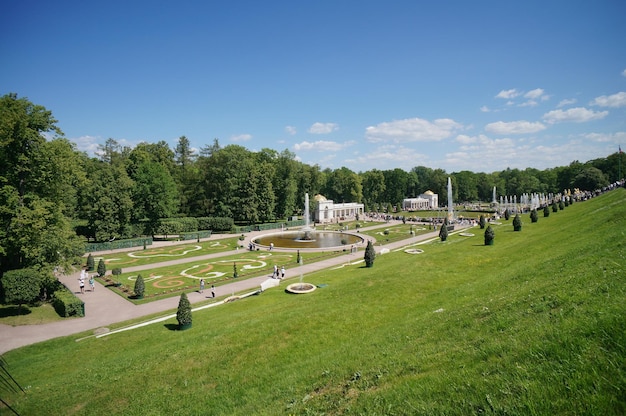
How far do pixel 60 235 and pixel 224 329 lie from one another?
1758 cm

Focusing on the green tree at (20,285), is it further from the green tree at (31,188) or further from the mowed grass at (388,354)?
the mowed grass at (388,354)

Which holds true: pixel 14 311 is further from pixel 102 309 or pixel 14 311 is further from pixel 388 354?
pixel 388 354

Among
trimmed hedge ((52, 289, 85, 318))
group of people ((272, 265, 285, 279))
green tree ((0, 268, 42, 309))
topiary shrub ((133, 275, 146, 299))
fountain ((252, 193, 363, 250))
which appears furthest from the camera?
fountain ((252, 193, 363, 250))

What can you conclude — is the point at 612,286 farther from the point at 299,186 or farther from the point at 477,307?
the point at 299,186

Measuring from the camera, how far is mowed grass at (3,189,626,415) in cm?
554

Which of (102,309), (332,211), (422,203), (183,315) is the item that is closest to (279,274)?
(183,315)

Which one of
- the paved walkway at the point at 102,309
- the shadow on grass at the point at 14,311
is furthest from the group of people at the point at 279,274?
the shadow on grass at the point at 14,311

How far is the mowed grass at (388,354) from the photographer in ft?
18.2

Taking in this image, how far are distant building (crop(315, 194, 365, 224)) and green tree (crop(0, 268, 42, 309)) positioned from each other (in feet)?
204

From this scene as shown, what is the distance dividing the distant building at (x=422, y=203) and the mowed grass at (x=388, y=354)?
3698 inches

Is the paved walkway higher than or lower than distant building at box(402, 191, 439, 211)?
lower

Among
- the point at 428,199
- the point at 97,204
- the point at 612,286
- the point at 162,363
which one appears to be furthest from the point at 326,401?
the point at 428,199

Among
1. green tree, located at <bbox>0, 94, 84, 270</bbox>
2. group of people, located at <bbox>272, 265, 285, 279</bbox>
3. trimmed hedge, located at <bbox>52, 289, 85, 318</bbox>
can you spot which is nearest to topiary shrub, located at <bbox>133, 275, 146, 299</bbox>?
trimmed hedge, located at <bbox>52, 289, 85, 318</bbox>

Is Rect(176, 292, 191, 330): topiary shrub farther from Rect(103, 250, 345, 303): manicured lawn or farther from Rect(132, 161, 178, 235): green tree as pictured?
Rect(132, 161, 178, 235): green tree
